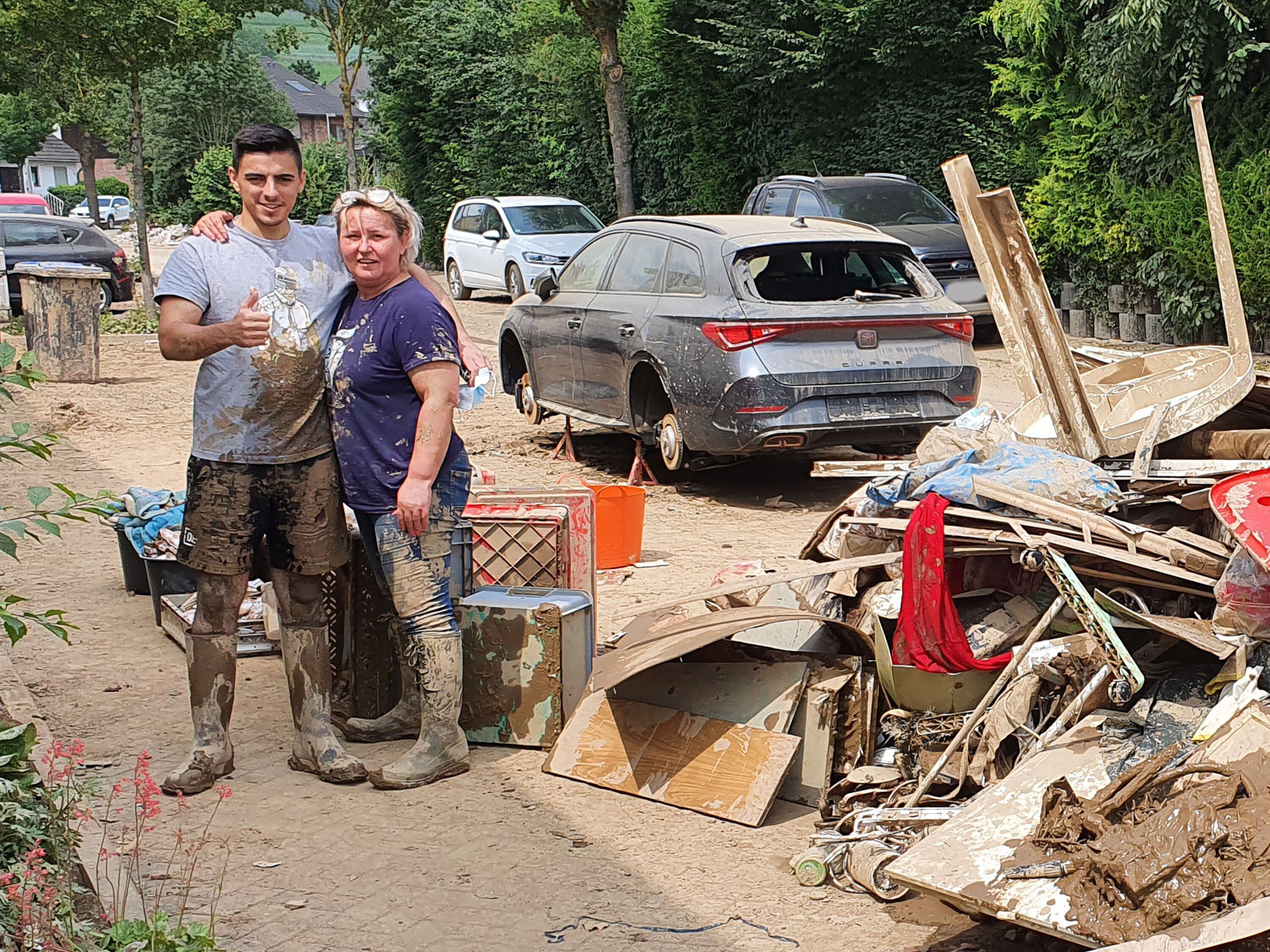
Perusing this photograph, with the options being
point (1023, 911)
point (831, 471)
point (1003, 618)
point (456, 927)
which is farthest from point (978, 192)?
point (456, 927)

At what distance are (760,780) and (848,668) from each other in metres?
0.54

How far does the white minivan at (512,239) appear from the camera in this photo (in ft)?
69.0

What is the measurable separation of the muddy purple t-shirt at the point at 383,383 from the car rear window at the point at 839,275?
14.7ft

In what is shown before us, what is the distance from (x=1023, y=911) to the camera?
350 cm

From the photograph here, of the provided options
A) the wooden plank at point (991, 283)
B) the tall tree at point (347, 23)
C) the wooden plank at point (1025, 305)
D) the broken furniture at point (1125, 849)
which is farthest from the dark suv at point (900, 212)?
the tall tree at point (347, 23)

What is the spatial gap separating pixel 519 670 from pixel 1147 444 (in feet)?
8.38

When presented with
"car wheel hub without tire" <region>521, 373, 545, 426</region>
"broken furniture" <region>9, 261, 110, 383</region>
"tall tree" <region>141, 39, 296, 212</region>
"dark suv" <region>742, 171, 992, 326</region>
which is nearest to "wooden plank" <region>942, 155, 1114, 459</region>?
"car wheel hub without tire" <region>521, 373, 545, 426</region>

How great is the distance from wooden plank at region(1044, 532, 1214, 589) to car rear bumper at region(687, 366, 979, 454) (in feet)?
12.1

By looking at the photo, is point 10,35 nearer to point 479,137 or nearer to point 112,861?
point 479,137

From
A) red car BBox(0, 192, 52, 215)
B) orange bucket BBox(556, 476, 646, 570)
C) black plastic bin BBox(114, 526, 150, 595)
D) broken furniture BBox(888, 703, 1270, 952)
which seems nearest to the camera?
broken furniture BBox(888, 703, 1270, 952)

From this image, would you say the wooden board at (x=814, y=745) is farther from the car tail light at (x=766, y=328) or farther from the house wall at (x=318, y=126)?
the house wall at (x=318, y=126)

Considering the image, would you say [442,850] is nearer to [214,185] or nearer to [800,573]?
[800,573]

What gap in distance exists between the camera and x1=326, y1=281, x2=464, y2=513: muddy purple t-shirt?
15.5 ft

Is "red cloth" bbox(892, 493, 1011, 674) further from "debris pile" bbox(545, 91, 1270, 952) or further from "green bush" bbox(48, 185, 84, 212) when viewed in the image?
"green bush" bbox(48, 185, 84, 212)
